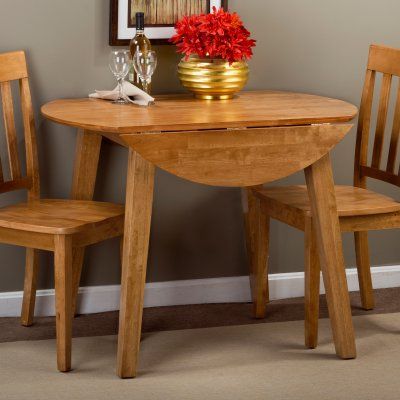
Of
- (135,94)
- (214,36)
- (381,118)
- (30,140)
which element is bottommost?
(30,140)

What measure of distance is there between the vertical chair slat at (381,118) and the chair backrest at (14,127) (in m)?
1.26

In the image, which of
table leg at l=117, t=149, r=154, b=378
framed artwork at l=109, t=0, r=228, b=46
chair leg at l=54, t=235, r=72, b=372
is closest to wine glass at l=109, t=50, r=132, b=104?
framed artwork at l=109, t=0, r=228, b=46

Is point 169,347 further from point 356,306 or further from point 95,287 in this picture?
point 356,306

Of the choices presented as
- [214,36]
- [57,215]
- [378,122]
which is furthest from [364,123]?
[57,215]

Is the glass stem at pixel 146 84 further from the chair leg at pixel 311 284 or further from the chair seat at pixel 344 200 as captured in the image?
the chair leg at pixel 311 284

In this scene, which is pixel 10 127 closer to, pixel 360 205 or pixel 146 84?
pixel 146 84

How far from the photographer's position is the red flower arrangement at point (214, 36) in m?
3.30

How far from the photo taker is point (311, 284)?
125 inches

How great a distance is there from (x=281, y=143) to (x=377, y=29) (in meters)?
1.08

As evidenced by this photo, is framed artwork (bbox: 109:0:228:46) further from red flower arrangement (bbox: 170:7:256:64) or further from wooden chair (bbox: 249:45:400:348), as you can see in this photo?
wooden chair (bbox: 249:45:400:348)

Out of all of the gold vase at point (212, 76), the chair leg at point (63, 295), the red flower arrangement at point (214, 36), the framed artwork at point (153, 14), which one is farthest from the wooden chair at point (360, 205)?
the chair leg at point (63, 295)

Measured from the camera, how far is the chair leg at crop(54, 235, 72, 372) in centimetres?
298

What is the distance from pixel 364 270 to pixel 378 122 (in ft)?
1.93

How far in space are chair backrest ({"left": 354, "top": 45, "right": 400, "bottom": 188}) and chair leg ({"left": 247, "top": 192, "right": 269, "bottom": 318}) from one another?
0.42 metres
